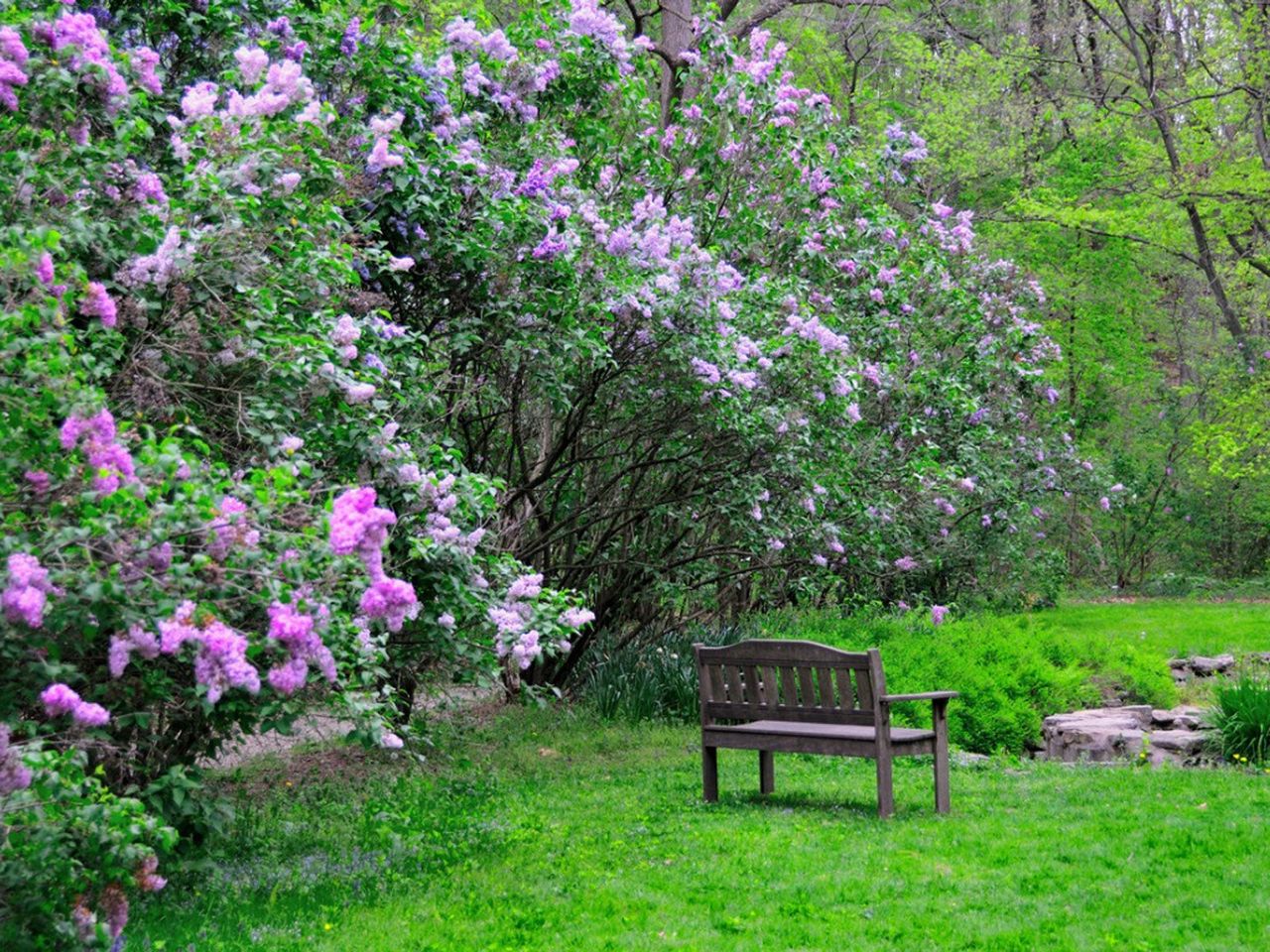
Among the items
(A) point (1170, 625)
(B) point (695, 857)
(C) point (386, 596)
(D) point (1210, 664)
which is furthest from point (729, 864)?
(A) point (1170, 625)

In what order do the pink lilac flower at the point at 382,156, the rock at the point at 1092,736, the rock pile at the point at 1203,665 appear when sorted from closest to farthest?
the pink lilac flower at the point at 382,156, the rock at the point at 1092,736, the rock pile at the point at 1203,665

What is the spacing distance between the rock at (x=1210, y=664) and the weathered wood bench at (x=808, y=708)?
6927mm

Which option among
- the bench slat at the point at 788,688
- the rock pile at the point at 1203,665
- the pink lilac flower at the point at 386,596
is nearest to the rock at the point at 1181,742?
the bench slat at the point at 788,688

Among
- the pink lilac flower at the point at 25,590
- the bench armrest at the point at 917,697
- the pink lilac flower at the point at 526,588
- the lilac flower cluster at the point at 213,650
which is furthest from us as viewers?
the bench armrest at the point at 917,697

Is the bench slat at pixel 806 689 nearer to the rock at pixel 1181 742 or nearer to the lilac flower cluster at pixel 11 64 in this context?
the rock at pixel 1181 742

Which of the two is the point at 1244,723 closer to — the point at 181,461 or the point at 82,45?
the point at 181,461

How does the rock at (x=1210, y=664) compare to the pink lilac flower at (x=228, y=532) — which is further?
the rock at (x=1210, y=664)

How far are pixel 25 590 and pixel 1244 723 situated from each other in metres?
7.82

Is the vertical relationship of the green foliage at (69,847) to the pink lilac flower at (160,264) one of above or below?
below

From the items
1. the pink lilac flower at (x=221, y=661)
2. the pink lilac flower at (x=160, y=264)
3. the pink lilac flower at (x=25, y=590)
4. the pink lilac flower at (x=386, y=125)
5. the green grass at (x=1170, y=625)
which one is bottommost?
the green grass at (x=1170, y=625)

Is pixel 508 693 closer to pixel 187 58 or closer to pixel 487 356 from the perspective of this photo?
pixel 487 356

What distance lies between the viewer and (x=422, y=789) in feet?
25.8

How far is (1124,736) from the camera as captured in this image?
918 centimetres

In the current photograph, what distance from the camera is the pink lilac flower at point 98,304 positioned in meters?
3.87
